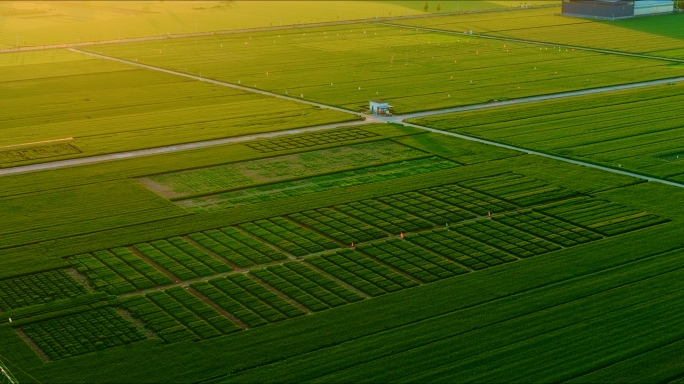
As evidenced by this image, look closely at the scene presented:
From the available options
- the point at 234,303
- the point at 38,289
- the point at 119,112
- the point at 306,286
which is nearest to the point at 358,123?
A: the point at 119,112

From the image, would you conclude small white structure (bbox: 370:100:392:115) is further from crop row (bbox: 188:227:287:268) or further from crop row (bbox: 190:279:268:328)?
crop row (bbox: 190:279:268:328)

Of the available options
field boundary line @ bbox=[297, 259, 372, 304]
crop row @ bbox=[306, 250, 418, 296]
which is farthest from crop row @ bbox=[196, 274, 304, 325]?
crop row @ bbox=[306, 250, 418, 296]

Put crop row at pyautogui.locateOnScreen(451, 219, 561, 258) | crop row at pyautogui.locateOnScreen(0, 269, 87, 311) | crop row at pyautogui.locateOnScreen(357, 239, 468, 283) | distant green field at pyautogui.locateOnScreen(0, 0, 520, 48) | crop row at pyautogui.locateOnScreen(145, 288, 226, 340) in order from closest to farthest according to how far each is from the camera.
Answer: crop row at pyautogui.locateOnScreen(145, 288, 226, 340), crop row at pyautogui.locateOnScreen(0, 269, 87, 311), crop row at pyautogui.locateOnScreen(357, 239, 468, 283), crop row at pyautogui.locateOnScreen(451, 219, 561, 258), distant green field at pyautogui.locateOnScreen(0, 0, 520, 48)

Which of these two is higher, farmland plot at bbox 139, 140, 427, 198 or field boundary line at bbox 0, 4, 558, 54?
field boundary line at bbox 0, 4, 558, 54

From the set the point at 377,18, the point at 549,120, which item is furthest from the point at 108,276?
the point at 377,18

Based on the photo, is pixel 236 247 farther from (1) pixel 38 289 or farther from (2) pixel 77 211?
(2) pixel 77 211

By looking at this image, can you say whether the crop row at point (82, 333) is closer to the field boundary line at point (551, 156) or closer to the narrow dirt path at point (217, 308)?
the narrow dirt path at point (217, 308)

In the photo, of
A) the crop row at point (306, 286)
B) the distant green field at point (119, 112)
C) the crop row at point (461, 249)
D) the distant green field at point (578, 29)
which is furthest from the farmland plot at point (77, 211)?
the distant green field at point (578, 29)
